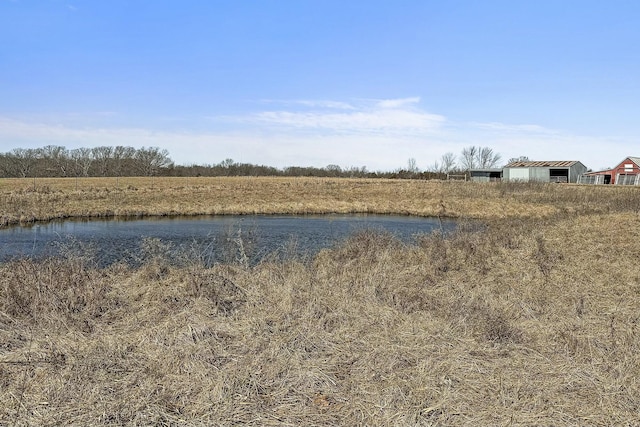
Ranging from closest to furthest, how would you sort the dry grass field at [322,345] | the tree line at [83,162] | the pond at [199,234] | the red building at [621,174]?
1. the dry grass field at [322,345]
2. the pond at [199,234]
3. the red building at [621,174]
4. the tree line at [83,162]

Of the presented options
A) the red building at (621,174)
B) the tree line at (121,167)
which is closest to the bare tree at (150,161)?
the tree line at (121,167)

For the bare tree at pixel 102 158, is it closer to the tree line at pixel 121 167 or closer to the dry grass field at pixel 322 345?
the tree line at pixel 121 167

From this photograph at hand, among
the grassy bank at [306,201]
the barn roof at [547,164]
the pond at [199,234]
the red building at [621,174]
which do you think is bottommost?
the pond at [199,234]

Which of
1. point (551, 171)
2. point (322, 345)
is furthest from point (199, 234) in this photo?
point (551, 171)

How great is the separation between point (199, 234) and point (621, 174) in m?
59.4

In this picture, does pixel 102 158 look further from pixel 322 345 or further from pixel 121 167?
pixel 322 345

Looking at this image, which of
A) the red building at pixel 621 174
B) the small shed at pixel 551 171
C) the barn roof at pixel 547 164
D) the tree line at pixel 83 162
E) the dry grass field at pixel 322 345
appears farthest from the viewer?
the tree line at pixel 83 162

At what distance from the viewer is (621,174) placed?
190 feet

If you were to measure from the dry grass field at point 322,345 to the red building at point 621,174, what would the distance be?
56.5 m

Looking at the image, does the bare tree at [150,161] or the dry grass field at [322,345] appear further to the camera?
the bare tree at [150,161]

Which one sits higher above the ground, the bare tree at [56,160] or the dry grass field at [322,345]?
the bare tree at [56,160]

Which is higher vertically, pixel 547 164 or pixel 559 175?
pixel 547 164

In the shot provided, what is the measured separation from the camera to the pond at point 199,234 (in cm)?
1394

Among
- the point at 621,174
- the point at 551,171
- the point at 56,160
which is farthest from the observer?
the point at 56,160
